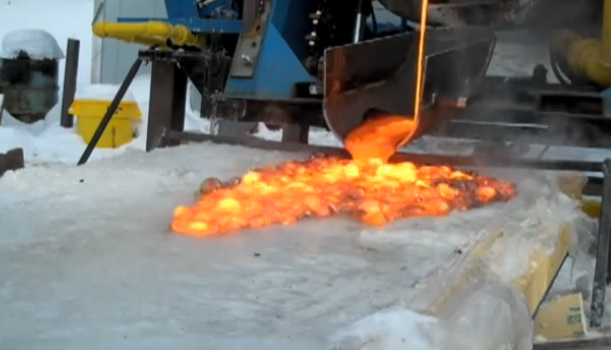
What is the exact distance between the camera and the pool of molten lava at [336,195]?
2.40 metres

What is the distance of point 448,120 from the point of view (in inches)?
152

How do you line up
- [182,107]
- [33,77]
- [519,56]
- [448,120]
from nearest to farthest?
[448,120] < [182,107] < [519,56] < [33,77]

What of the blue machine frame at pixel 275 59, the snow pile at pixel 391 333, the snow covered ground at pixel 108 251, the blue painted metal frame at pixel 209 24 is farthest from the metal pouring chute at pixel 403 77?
the snow pile at pixel 391 333

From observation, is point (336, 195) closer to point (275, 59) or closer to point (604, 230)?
point (604, 230)

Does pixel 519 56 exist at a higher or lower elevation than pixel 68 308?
higher

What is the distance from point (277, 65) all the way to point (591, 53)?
1.69 m

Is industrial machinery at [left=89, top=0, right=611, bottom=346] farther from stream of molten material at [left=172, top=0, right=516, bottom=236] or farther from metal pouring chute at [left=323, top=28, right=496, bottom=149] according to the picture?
stream of molten material at [left=172, top=0, right=516, bottom=236]

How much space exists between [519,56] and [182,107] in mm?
2295

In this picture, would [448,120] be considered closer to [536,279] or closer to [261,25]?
[261,25]

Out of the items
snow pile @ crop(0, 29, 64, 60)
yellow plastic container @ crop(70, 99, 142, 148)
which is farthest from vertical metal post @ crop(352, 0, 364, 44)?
snow pile @ crop(0, 29, 64, 60)

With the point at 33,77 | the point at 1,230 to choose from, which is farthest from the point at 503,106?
the point at 33,77

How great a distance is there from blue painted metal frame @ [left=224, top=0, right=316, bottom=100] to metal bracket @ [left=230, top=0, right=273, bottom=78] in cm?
2

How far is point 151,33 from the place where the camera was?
4.31 metres

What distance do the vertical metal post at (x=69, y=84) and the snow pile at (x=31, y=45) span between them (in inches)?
16.3
